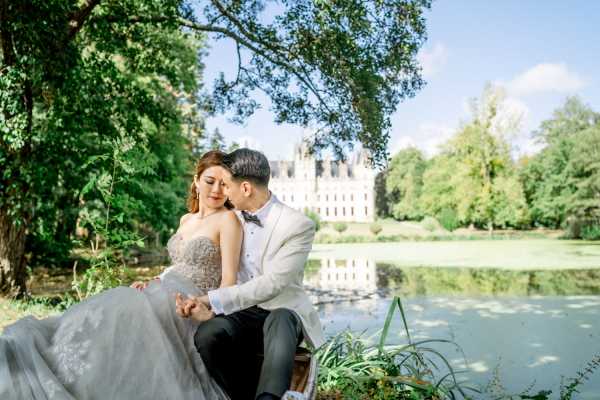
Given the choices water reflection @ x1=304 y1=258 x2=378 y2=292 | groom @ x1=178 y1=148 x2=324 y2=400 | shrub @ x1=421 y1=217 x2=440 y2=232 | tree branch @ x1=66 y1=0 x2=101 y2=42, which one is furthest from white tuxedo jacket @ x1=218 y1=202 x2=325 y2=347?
shrub @ x1=421 y1=217 x2=440 y2=232

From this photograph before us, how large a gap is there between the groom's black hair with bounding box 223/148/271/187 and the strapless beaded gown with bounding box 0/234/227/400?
68 centimetres

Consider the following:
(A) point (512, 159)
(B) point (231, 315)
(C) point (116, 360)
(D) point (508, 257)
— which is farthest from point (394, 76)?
(A) point (512, 159)

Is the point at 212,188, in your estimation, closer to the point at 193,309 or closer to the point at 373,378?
the point at 193,309

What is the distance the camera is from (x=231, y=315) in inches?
96.9

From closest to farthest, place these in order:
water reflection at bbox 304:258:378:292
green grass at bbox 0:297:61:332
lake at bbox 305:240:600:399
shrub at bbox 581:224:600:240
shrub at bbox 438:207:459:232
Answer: lake at bbox 305:240:600:399
green grass at bbox 0:297:61:332
water reflection at bbox 304:258:378:292
shrub at bbox 581:224:600:240
shrub at bbox 438:207:459:232

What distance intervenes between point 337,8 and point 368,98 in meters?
1.06

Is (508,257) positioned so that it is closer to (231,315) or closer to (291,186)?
(231,315)

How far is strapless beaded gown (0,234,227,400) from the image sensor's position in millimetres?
2021

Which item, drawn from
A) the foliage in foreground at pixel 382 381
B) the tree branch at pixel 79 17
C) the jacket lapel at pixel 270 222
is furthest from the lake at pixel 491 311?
the tree branch at pixel 79 17

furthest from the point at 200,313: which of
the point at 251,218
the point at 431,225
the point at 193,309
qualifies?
the point at 431,225

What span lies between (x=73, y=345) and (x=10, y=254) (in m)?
6.05

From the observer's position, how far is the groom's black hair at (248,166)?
101 inches

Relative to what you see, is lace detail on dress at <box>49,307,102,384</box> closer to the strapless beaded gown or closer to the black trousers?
the strapless beaded gown

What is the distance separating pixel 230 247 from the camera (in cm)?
276
